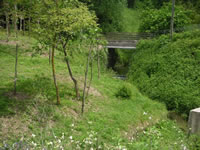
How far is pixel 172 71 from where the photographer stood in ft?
53.2

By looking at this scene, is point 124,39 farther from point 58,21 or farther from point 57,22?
point 58,21

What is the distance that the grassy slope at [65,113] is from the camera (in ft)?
23.9

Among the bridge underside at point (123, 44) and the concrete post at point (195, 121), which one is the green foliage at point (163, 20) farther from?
the concrete post at point (195, 121)

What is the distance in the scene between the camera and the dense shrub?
46.6ft

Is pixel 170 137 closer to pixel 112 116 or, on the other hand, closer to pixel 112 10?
pixel 112 116

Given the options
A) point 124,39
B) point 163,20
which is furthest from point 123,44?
point 163,20

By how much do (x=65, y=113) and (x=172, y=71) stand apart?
9.45 meters

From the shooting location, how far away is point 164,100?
14.7m

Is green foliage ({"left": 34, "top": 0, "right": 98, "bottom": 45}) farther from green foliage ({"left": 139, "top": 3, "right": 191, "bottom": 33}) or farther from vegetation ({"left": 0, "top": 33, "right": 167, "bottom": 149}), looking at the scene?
green foliage ({"left": 139, "top": 3, "right": 191, "bottom": 33})

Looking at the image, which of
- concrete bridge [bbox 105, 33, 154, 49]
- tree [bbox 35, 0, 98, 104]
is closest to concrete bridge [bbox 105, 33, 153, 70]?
concrete bridge [bbox 105, 33, 154, 49]

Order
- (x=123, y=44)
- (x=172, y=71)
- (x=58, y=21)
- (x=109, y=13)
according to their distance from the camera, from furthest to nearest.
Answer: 1. (x=109, y=13)
2. (x=123, y=44)
3. (x=172, y=71)
4. (x=58, y=21)

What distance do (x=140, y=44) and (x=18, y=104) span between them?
50.8 feet


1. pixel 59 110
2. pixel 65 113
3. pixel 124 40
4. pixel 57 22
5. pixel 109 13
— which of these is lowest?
pixel 65 113

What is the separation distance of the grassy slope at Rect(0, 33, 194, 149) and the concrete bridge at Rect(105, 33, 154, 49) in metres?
7.95
